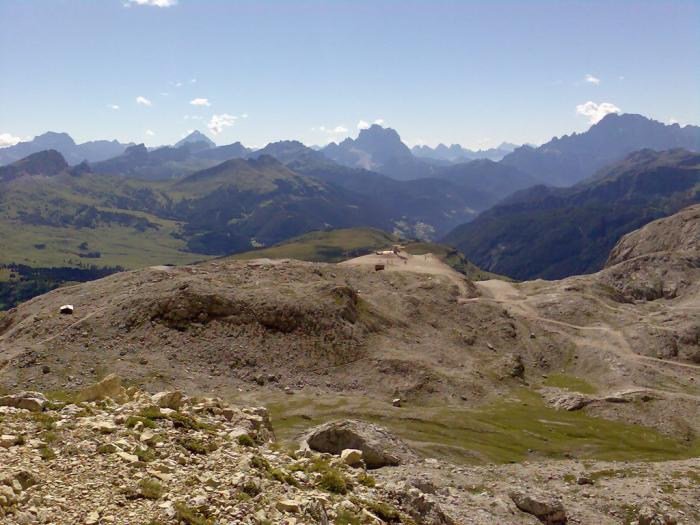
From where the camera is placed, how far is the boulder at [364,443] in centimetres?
5553

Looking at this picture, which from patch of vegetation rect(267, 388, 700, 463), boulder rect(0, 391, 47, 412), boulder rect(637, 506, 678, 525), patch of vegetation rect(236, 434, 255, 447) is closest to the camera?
boulder rect(0, 391, 47, 412)

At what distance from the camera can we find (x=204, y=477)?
28.7m

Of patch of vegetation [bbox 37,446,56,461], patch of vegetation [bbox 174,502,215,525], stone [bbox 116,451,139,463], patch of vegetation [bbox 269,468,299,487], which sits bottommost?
patch of vegetation [bbox 269,468,299,487]

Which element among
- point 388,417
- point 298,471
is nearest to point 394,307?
point 388,417

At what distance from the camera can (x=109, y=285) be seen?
12519cm

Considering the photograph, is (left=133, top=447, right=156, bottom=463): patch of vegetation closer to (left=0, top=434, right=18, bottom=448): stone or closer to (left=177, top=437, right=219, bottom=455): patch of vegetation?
(left=177, top=437, right=219, bottom=455): patch of vegetation

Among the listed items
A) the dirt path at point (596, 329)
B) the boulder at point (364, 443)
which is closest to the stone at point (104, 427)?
the boulder at point (364, 443)

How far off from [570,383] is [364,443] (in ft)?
333

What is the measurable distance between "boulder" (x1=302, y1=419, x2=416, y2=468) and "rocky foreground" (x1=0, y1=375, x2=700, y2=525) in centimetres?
16

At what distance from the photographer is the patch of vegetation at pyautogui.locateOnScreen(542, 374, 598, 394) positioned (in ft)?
444

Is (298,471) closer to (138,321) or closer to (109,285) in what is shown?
(138,321)

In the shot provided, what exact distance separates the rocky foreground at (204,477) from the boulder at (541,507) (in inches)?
4.7

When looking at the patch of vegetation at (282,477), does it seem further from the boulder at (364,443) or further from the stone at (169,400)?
the boulder at (364,443)

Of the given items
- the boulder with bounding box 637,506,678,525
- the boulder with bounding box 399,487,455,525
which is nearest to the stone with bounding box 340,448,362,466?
the boulder with bounding box 399,487,455,525
